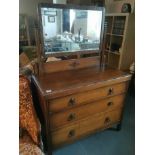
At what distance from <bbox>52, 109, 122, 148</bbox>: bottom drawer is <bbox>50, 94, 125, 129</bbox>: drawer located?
6cm

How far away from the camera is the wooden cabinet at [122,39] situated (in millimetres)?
2610

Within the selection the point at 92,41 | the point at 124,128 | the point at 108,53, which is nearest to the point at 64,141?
the point at 124,128

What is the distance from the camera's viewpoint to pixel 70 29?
1.39 metres

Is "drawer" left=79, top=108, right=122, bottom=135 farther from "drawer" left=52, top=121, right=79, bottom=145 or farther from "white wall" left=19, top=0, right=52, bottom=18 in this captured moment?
"white wall" left=19, top=0, right=52, bottom=18

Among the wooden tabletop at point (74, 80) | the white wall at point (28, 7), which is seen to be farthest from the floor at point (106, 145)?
the white wall at point (28, 7)

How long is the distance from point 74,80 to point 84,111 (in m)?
0.31

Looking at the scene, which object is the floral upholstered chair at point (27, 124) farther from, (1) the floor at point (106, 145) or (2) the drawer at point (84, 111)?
(1) the floor at point (106, 145)

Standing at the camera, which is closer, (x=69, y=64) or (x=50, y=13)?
(x=50, y=13)

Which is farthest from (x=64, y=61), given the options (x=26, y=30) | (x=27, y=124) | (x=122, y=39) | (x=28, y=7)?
(x=28, y=7)

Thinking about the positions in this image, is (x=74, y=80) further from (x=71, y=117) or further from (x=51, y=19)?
(x=51, y=19)

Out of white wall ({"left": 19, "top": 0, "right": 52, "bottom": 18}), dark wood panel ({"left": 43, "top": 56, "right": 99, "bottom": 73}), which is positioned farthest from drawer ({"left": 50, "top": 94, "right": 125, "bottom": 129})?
white wall ({"left": 19, "top": 0, "right": 52, "bottom": 18})

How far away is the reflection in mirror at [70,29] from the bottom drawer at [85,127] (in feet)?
2.28
